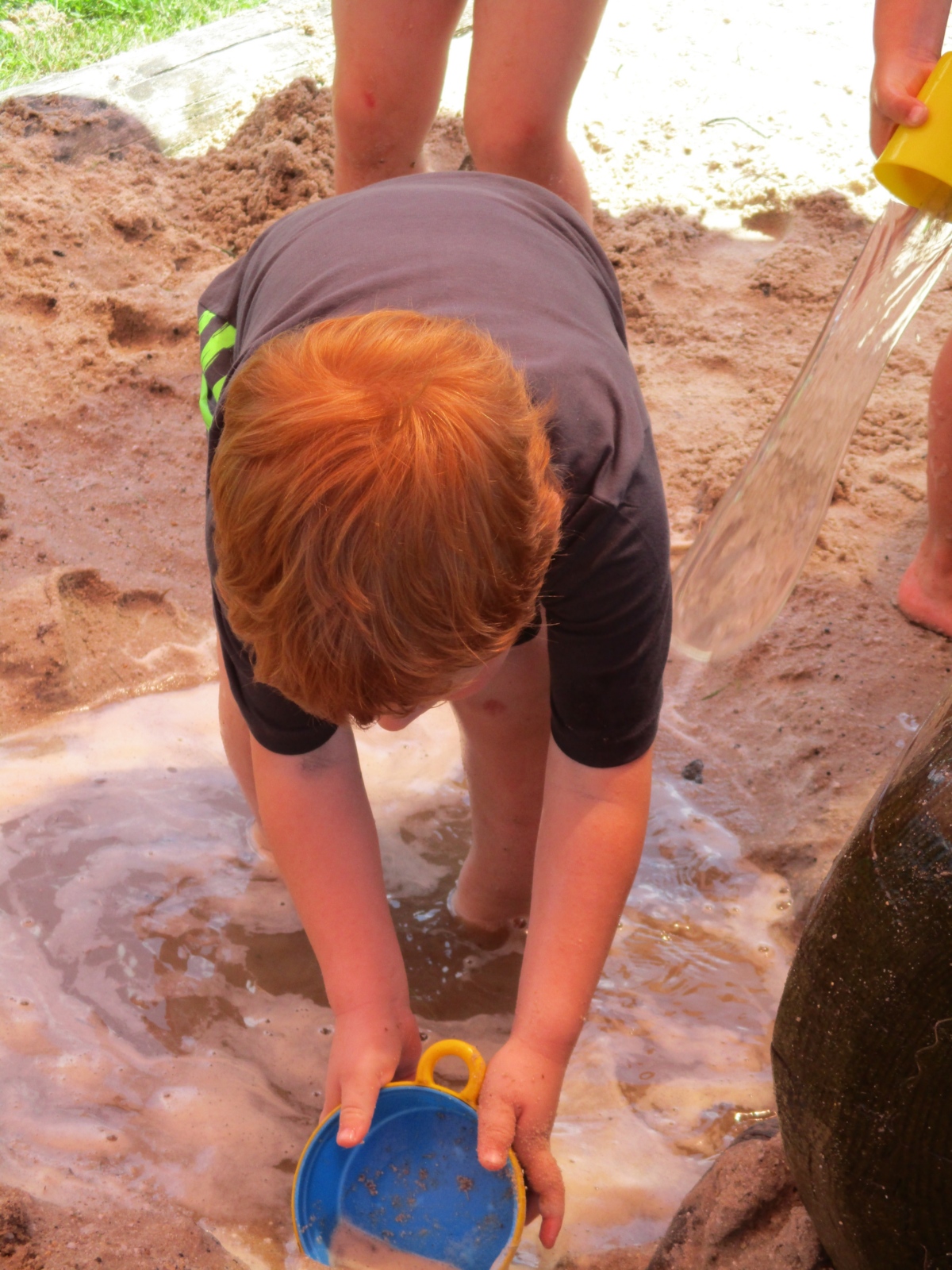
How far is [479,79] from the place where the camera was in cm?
191

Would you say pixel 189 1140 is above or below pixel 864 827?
below

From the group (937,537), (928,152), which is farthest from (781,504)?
(928,152)

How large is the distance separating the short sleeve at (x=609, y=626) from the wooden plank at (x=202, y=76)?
9.61 ft

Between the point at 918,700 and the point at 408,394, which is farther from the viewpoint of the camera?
the point at 918,700

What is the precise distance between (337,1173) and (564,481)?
2.47 feet

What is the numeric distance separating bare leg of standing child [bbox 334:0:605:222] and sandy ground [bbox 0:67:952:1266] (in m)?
0.88

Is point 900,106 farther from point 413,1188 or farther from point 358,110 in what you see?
point 413,1188

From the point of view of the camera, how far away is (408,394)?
94 centimetres

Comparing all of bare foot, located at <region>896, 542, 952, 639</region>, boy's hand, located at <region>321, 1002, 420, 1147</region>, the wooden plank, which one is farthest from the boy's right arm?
the wooden plank

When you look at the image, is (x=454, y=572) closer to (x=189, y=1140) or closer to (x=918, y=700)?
(x=189, y=1140)

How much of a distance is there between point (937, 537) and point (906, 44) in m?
0.95

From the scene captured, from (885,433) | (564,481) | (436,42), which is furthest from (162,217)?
(564,481)

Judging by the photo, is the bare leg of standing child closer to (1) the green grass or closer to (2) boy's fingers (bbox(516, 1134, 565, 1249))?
(2) boy's fingers (bbox(516, 1134, 565, 1249))

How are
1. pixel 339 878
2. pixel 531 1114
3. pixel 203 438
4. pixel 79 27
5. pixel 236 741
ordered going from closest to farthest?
1. pixel 531 1114
2. pixel 339 878
3. pixel 236 741
4. pixel 203 438
5. pixel 79 27
